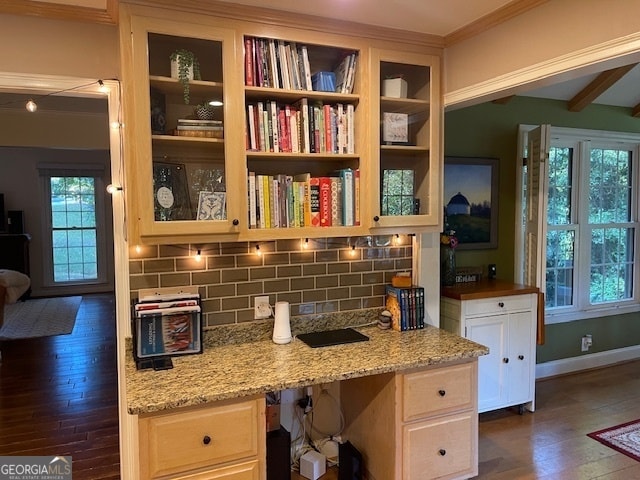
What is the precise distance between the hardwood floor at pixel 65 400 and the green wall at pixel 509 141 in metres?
2.80

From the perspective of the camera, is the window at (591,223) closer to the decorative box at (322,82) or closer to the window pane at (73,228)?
the decorative box at (322,82)

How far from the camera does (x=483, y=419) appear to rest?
3.38m

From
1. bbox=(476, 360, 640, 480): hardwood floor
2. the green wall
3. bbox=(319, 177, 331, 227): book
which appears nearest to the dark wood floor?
bbox=(476, 360, 640, 480): hardwood floor

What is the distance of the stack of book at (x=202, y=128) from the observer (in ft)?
6.77

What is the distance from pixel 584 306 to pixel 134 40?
4122mm

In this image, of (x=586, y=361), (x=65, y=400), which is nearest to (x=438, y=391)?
(x=586, y=361)

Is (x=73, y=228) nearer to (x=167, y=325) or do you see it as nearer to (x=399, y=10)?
(x=167, y=325)

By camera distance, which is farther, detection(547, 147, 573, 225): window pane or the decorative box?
detection(547, 147, 573, 225): window pane

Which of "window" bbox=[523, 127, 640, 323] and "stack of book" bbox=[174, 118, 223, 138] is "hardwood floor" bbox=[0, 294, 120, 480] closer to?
"stack of book" bbox=[174, 118, 223, 138]

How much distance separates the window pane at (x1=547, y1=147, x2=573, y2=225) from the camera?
4.10 metres

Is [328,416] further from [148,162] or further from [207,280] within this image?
[148,162]

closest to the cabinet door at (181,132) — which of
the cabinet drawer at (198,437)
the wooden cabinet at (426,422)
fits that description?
Result: the cabinet drawer at (198,437)

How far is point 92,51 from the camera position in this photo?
7.01ft

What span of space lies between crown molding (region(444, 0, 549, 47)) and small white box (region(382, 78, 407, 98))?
311 millimetres
